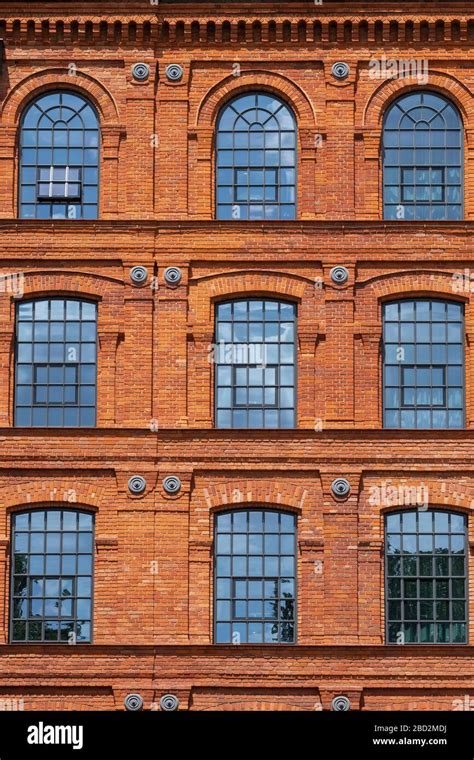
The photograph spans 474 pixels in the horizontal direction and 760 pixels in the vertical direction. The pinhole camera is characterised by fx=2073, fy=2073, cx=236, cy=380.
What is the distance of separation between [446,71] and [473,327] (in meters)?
4.91

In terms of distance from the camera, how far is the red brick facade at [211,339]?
119 feet

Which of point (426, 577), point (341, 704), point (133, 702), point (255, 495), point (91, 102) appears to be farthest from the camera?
point (91, 102)

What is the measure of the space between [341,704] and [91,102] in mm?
11992

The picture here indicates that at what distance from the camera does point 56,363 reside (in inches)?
1478

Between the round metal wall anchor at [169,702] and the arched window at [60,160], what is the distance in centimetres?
890

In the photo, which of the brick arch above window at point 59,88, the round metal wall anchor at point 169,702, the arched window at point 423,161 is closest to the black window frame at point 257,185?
the arched window at point 423,161

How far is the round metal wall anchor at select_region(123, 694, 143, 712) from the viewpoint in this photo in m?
35.9

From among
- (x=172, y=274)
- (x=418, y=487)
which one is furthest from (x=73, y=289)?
(x=418, y=487)

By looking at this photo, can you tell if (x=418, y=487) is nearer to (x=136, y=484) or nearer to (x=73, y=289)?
(x=136, y=484)

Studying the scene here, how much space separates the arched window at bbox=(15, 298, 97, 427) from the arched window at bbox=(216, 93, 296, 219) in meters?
3.35

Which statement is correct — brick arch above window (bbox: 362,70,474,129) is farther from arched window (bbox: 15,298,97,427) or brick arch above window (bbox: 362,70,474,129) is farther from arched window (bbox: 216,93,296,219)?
arched window (bbox: 15,298,97,427)
